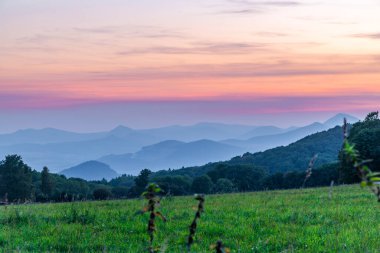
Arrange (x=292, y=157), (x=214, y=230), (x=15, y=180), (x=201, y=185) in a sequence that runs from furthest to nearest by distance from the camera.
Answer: (x=292, y=157) < (x=15, y=180) < (x=201, y=185) < (x=214, y=230)

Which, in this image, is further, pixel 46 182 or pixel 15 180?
pixel 46 182

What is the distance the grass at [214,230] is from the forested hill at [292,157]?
99800 millimetres

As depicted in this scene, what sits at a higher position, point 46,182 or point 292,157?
point 292,157

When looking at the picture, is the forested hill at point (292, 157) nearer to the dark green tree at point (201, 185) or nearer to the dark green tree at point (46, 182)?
the dark green tree at point (201, 185)

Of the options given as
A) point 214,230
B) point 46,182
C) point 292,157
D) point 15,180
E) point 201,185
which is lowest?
point 214,230

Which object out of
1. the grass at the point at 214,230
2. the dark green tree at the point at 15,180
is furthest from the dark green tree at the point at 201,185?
the grass at the point at 214,230

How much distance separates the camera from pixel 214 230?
1256 cm

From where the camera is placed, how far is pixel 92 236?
479 inches

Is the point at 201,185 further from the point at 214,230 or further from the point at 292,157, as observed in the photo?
the point at 214,230

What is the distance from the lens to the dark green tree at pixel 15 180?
289ft

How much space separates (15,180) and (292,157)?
7291cm

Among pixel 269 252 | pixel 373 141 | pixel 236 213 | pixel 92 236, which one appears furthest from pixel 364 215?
pixel 373 141

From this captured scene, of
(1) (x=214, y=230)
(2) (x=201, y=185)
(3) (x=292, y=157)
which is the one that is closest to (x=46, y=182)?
(2) (x=201, y=185)

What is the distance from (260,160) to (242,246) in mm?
131718
